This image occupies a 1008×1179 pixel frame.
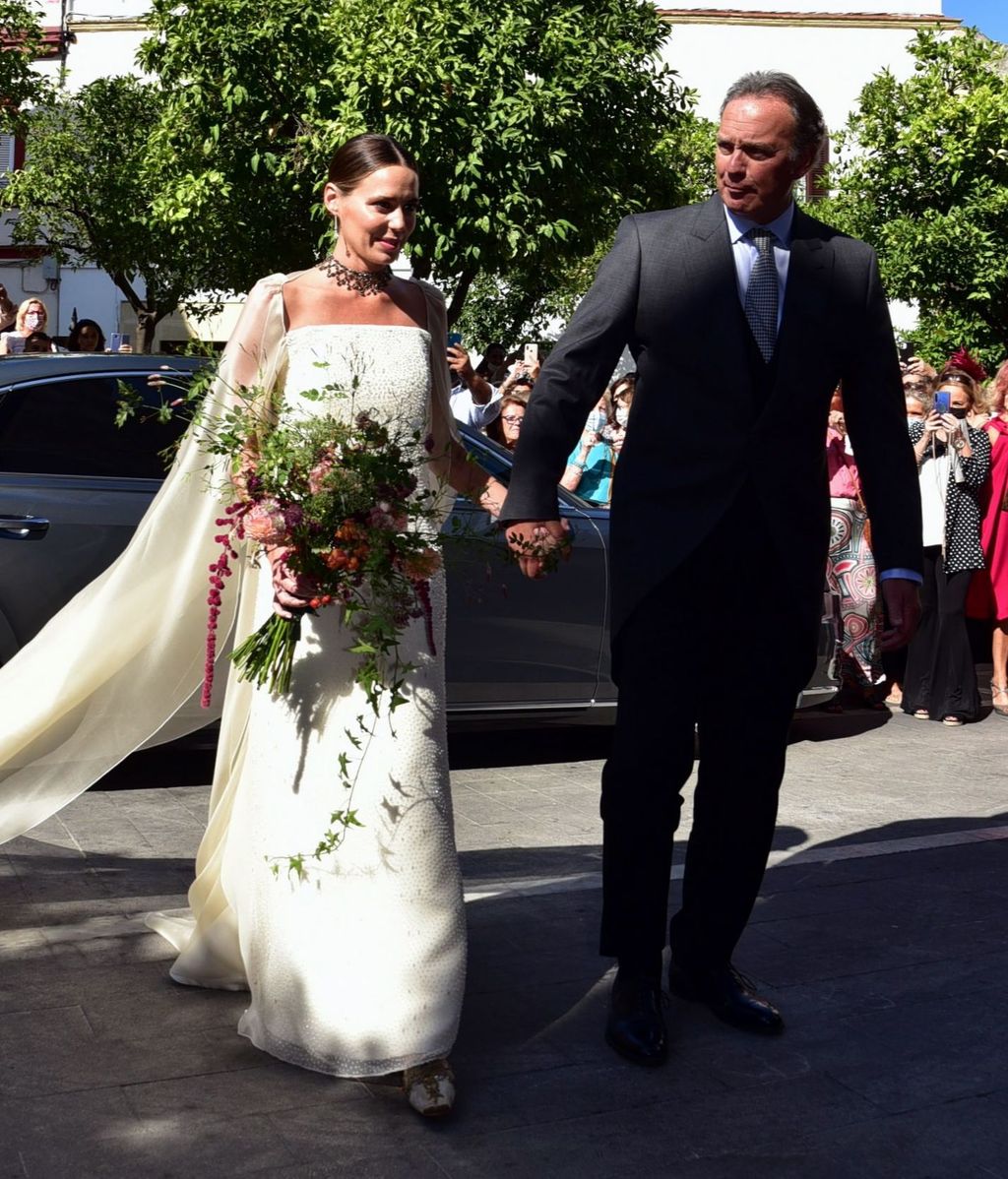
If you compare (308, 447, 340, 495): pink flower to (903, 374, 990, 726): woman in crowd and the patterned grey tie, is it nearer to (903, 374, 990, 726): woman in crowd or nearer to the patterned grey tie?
the patterned grey tie

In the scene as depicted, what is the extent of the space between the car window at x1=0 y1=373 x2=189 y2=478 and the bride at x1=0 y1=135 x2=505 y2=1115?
249 centimetres

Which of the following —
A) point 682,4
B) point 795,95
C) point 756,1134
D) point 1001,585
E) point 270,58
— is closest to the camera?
point 756,1134

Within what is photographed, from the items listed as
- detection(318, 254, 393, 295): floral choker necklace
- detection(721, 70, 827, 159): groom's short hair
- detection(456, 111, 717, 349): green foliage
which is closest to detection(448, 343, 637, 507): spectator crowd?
detection(318, 254, 393, 295): floral choker necklace

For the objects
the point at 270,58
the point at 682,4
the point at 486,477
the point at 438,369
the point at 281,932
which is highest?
the point at 682,4

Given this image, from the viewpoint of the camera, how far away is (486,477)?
4.21 meters

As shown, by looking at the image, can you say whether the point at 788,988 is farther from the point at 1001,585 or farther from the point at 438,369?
the point at 1001,585

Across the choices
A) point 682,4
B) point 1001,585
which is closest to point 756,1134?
point 1001,585

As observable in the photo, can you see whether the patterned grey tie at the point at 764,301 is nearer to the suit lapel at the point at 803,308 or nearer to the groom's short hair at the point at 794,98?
the suit lapel at the point at 803,308

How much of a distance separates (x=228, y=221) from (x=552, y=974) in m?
20.6

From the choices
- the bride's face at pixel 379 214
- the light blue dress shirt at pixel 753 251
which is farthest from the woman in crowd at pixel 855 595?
the bride's face at pixel 379 214

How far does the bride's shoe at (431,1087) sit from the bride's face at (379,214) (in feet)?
6.12

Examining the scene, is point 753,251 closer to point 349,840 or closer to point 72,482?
point 349,840

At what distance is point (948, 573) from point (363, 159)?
6.85m

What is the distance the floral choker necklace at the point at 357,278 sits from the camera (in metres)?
3.98
